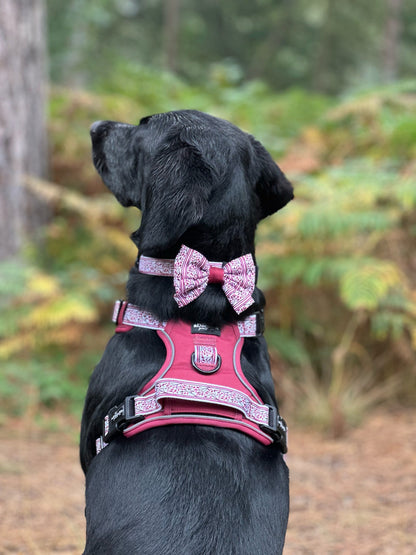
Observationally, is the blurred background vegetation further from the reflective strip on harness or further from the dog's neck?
the reflective strip on harness

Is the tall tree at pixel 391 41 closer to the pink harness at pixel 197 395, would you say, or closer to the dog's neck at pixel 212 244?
the dog's neck at pixel 212 244

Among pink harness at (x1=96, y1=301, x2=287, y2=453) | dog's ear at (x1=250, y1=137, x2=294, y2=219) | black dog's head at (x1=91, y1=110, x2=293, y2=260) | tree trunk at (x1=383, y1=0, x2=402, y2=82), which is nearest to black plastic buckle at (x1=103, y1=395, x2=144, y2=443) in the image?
pink harness at (x1=96, y1=301, x2=287, y2=453)

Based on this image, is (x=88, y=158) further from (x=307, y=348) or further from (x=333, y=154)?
(x=307, y=348)

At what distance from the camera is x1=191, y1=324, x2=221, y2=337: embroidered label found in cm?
199

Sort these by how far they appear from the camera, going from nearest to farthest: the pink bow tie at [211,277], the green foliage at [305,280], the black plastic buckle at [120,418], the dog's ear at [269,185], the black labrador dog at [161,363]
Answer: the black labrador dog at [161,363]
the black plastic buckle at [120,418]
the pink bow tie at [211,277]
the dog's ear at [269,185]
the green foliage at [305,280]

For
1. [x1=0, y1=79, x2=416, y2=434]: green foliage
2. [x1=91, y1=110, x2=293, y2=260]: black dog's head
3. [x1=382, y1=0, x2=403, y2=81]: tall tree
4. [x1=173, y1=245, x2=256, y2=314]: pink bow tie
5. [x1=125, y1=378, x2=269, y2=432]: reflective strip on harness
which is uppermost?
[x1=382, y1=0, x2=403, y2=81]: tall tree

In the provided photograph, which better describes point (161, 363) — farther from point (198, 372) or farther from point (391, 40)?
point (391, 40)

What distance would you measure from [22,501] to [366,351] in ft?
9.36

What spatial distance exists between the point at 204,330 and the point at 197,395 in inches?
9.9

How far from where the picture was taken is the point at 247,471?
1810 mm

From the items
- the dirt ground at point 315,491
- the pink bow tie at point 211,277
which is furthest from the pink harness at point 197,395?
the dirt ground at point 315,491

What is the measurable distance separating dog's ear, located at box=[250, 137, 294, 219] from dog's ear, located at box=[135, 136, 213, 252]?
290 millimetres

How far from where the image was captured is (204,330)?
200cm

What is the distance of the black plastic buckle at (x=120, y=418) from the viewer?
1.83 meters
